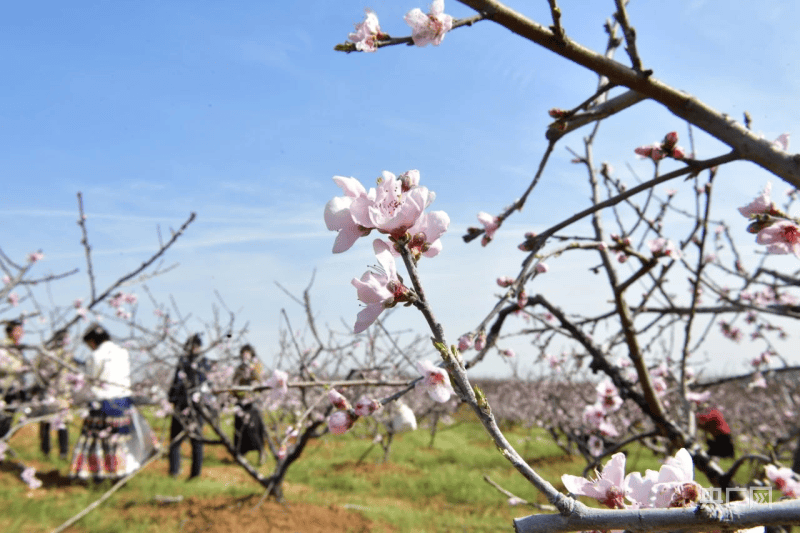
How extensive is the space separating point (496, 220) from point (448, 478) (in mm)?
6124

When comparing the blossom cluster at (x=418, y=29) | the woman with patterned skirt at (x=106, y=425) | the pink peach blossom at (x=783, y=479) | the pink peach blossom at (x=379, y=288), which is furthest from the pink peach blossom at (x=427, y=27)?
the woman with patterned skirt at (x=106, y=425)

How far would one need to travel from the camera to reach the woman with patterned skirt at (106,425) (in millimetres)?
6848

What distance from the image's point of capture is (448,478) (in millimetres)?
7227

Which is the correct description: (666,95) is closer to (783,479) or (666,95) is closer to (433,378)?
(433,378)

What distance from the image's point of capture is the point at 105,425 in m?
7.05

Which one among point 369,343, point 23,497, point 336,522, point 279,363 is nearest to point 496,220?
point 336,522

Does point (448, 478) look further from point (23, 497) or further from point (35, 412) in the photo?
point (35, 412)

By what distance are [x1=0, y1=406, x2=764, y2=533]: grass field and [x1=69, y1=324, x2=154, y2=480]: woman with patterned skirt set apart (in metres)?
0.24

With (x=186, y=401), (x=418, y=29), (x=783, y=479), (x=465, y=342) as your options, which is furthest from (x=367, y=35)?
(x=186, y=401)

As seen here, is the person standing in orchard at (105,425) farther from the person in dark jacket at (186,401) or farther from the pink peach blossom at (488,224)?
the pink peach blossom at (488,224)

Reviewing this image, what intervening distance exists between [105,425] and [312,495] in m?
3.26

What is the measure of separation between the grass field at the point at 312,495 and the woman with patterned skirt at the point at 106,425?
0.80 ft

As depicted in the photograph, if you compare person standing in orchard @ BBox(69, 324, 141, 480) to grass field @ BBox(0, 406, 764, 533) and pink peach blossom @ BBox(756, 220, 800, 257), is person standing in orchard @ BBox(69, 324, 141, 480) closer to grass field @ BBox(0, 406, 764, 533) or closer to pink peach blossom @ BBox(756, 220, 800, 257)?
grass field @ BBox(0, 406, 764, 533)

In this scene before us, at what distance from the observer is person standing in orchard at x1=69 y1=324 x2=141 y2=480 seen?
22.5 ft
